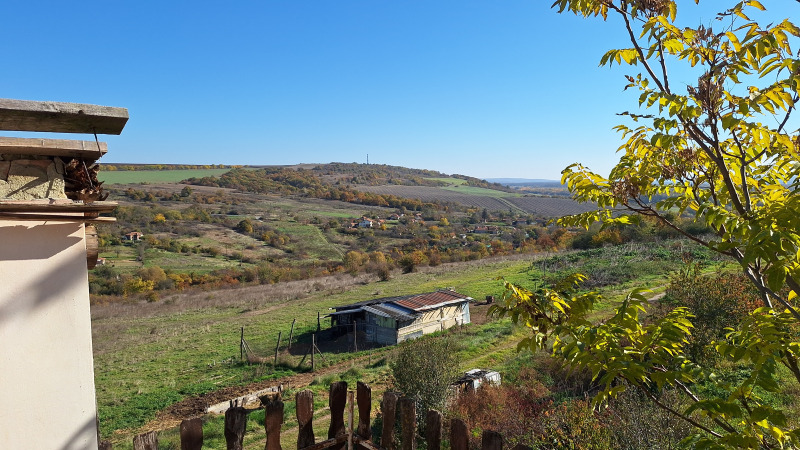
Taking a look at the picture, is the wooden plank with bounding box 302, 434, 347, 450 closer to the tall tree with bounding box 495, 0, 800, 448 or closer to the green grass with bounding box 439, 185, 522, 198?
the tall tree with bounding box 495, 0, 800, 448

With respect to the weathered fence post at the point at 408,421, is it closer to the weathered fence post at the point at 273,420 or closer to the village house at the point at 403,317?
the weathered fence post at the point at 273,420

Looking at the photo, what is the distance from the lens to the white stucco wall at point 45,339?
2.48 m

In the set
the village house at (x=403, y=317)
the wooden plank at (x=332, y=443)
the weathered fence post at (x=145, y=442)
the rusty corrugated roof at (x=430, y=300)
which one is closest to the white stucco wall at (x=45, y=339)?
the weathered fence post at (x=145, y=442)

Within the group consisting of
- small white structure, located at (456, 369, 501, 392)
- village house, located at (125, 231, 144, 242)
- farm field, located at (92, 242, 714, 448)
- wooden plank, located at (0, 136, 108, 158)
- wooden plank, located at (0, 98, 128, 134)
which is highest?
wooden plank, located at (0, 98, 128, 134)

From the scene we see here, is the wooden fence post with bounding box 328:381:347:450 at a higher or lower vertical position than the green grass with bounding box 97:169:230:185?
lower

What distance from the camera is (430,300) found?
23.5 metres

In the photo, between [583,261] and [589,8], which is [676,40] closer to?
[589,8]

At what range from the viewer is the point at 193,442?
295cm

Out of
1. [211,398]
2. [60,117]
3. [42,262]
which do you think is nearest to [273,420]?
[42,262]

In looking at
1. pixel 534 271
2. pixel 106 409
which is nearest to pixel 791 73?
pixel 106 409

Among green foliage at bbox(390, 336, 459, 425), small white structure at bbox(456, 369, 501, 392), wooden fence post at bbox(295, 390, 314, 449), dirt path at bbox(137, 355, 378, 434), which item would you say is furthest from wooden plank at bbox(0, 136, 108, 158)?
dirt path at bbox(137, 355, 378, 434)

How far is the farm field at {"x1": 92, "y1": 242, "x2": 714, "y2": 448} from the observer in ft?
53.0

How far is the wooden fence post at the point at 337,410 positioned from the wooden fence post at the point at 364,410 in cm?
13

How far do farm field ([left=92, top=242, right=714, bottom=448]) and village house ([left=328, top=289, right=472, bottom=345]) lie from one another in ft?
5.04
